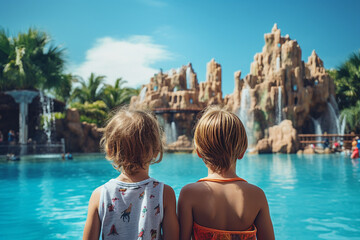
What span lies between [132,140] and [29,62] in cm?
2436

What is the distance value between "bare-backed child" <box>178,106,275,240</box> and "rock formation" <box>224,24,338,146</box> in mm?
28598

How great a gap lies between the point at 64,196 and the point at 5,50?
828 inches

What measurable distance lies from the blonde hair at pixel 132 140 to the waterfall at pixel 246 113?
2906 cm

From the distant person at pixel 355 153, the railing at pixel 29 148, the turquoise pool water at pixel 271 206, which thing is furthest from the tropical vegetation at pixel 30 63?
the distant person at pixel 355 153

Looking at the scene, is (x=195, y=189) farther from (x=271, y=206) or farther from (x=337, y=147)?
(x=337, y=147)

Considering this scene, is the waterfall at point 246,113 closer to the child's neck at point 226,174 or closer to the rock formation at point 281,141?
the rock formation at point 281,141

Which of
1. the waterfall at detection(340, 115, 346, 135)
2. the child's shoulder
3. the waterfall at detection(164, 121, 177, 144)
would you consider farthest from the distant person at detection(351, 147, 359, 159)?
the waterfall at detection(164, 121, 177, 144)

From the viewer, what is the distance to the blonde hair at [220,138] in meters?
1.60

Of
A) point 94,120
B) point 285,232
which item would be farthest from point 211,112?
point 94,120

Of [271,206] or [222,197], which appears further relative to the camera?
[271,206]

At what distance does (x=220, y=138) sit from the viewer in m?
1.60

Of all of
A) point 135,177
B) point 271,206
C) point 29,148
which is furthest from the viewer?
point 29,148

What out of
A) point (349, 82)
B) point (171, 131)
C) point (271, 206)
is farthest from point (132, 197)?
point (349, 82)

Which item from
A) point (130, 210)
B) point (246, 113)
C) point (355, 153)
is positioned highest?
point (246, 113)
